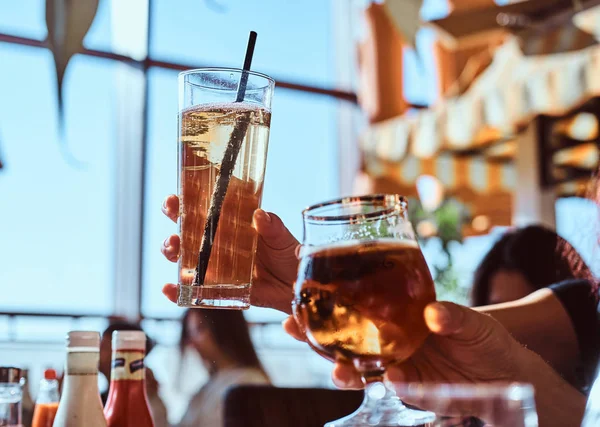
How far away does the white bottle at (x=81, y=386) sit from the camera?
817mm

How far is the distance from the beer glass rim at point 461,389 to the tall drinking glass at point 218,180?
0.88ft

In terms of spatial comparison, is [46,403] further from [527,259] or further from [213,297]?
[527,259]

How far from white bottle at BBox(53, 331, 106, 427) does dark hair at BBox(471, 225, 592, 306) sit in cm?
188

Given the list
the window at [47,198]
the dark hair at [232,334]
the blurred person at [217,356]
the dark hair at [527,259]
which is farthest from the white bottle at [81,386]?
the window at [47,198]

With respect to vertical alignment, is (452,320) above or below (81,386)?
above

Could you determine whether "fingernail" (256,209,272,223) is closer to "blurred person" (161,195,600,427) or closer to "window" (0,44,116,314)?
"blurred person" (161,195,600,427)

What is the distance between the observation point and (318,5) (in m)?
6.25

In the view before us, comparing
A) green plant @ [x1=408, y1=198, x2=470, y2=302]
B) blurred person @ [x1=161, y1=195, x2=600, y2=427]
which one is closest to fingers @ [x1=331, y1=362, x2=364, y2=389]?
blurred person @ [x1=161, y1=195, x2=600, y2=427]

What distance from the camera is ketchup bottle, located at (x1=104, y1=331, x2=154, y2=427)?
2.86 feet

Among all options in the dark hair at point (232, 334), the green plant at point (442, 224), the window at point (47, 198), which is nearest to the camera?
the dark hair at point (232, 334)

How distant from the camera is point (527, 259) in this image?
2514mm

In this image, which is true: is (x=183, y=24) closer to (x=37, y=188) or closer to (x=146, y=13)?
(x=37, y=188)

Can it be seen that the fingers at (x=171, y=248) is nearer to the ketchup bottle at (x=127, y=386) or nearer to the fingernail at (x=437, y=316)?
the ketchup bottle at (x=127, y=386)

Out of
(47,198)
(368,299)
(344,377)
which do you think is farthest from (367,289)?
(47,198)
